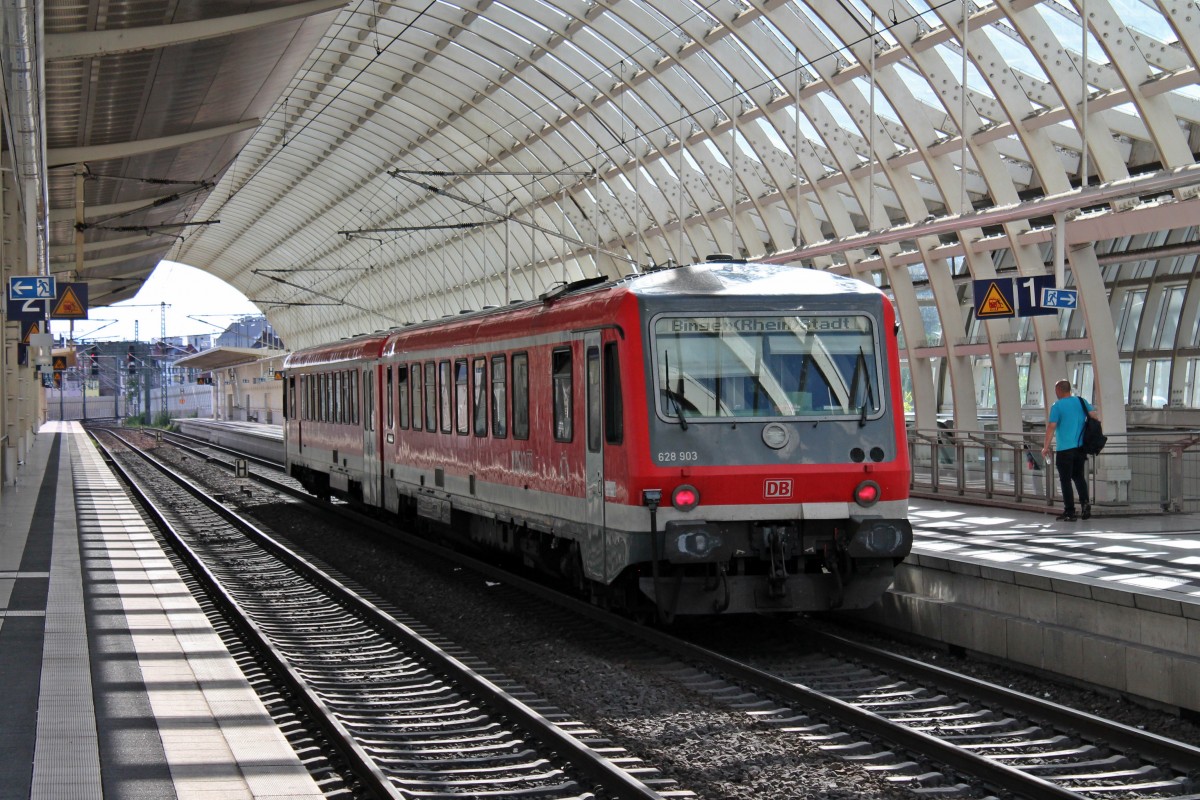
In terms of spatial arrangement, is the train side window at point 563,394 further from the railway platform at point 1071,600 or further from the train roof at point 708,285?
the railway platform at point 1071,600

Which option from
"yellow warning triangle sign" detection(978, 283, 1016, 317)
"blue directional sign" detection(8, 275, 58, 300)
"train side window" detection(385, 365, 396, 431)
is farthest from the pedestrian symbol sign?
"blue directional sign" detection(8, 275, 58, 300)

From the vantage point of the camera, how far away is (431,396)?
17.8 m

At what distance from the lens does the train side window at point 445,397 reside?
1691cm

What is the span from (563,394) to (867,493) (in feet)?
9.89

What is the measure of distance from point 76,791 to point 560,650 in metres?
5.47

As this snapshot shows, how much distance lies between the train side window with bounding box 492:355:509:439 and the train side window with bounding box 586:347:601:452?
264 cm

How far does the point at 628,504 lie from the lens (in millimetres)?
11102

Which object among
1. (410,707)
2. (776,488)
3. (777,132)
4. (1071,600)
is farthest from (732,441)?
(777,132)

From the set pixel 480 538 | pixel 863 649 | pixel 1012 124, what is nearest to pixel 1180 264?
pixel 1012 124

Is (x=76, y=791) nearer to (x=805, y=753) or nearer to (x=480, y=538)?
(x=805, y=753)

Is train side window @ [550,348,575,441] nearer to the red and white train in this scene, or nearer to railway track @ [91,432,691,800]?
the red and white train

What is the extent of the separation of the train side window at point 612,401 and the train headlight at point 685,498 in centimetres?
66

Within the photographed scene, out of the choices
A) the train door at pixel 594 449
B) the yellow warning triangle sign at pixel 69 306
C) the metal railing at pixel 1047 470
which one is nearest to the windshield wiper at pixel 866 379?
the train door at pixel 594 449

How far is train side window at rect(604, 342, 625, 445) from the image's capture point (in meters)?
11.4
